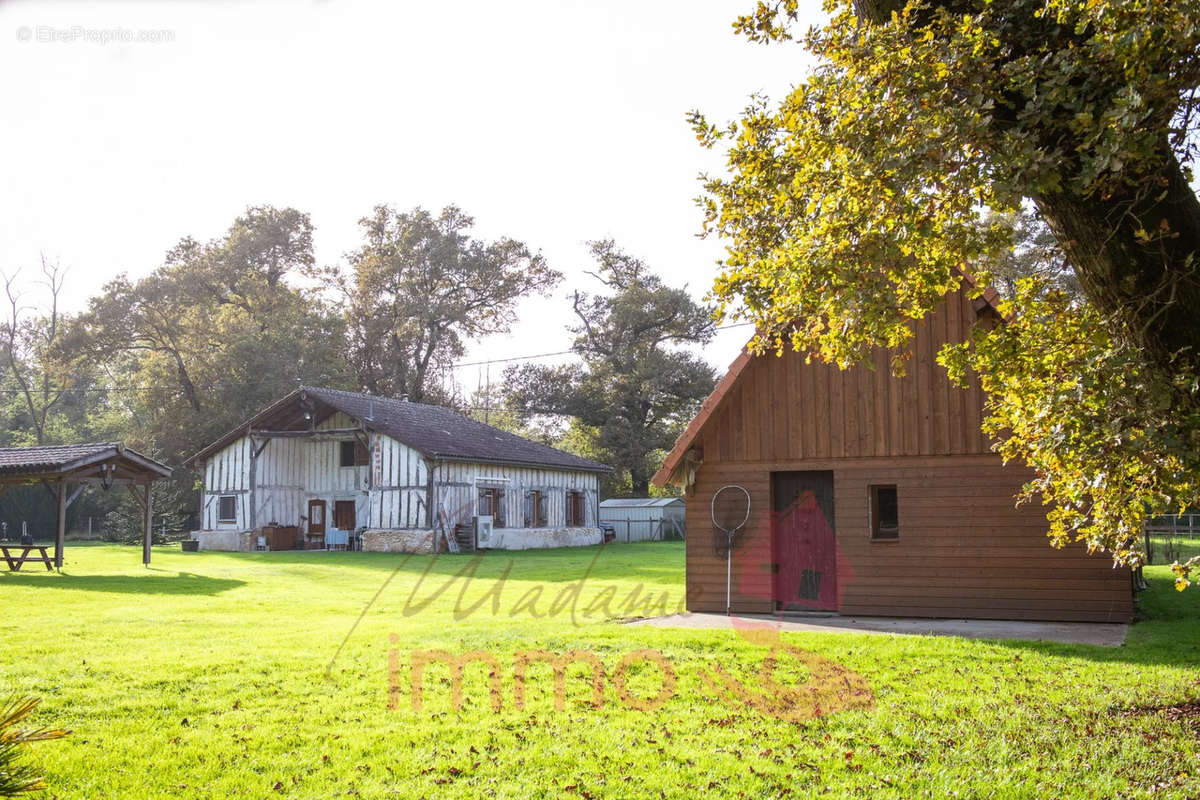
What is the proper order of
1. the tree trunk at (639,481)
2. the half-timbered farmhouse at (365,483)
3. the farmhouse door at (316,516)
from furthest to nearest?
1. the tree trunk at (639,481)
2. the farmhouse door at (316,516)
3. the half-timbered farmhouse at (365,483)

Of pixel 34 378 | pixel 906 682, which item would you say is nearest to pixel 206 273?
pixel 34 378

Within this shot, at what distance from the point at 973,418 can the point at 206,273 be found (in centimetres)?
4387

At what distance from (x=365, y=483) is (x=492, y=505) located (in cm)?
455

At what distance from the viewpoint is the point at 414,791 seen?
210 inches

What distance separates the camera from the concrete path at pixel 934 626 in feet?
36.7

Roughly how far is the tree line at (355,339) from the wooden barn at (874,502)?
Answer: 31.1 metres

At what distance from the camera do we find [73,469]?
2209 centimetres

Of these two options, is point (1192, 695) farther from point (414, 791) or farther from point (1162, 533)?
point (1162, 533)

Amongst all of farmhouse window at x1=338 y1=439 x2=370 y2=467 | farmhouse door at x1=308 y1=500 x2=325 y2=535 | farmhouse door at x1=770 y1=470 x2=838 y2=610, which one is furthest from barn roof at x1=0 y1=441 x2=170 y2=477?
farmhouse door at x1=770 y1=470 x2=838 y2=610

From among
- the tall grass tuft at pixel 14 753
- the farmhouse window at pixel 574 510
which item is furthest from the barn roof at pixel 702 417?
the farmhouse window at pixel 574 510

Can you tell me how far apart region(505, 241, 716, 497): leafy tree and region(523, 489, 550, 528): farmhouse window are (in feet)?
35.6

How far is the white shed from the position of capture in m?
42.8

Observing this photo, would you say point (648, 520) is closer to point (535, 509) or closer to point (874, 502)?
point (535, 509)

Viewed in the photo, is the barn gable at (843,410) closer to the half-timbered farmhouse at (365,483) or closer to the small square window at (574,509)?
Result: the half-timbered farmhouse at (365,483)
